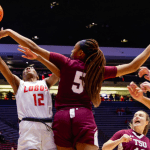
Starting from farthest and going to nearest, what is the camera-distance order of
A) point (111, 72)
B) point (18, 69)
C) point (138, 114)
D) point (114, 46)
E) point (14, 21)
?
1. point (18, 69)
2. point (114, 46)
3. point (14, 21)
4. point (138, 114)
5. point (111, 72)

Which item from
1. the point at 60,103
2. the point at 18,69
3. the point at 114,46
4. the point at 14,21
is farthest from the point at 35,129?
the point at 18,69

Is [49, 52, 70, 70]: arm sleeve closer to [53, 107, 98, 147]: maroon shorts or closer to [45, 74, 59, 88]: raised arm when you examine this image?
[53, 107, 98, 147]: maroon shorts

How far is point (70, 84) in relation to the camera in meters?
2.01

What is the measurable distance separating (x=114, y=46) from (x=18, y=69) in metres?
7.52

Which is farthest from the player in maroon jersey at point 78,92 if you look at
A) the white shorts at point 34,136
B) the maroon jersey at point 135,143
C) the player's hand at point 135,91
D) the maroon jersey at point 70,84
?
the maroon jersey at point 135,143

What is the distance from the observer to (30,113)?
265cm

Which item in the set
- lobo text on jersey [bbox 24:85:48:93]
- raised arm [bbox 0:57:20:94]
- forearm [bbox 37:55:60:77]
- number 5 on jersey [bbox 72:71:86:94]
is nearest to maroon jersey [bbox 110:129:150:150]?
lobo text on jersey [bbox 24:85:48:93]

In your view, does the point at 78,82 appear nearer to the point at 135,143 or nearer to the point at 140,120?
the point at 135,143

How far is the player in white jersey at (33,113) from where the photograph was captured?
255cm

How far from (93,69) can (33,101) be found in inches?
38.4

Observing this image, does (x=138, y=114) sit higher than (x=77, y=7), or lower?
lower

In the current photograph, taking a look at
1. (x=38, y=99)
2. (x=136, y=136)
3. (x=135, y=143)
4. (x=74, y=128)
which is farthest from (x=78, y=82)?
(x=136, y=136)

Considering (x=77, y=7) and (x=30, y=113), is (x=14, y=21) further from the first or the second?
(x=30, y=113)

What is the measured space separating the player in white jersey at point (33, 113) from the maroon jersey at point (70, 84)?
644mm
